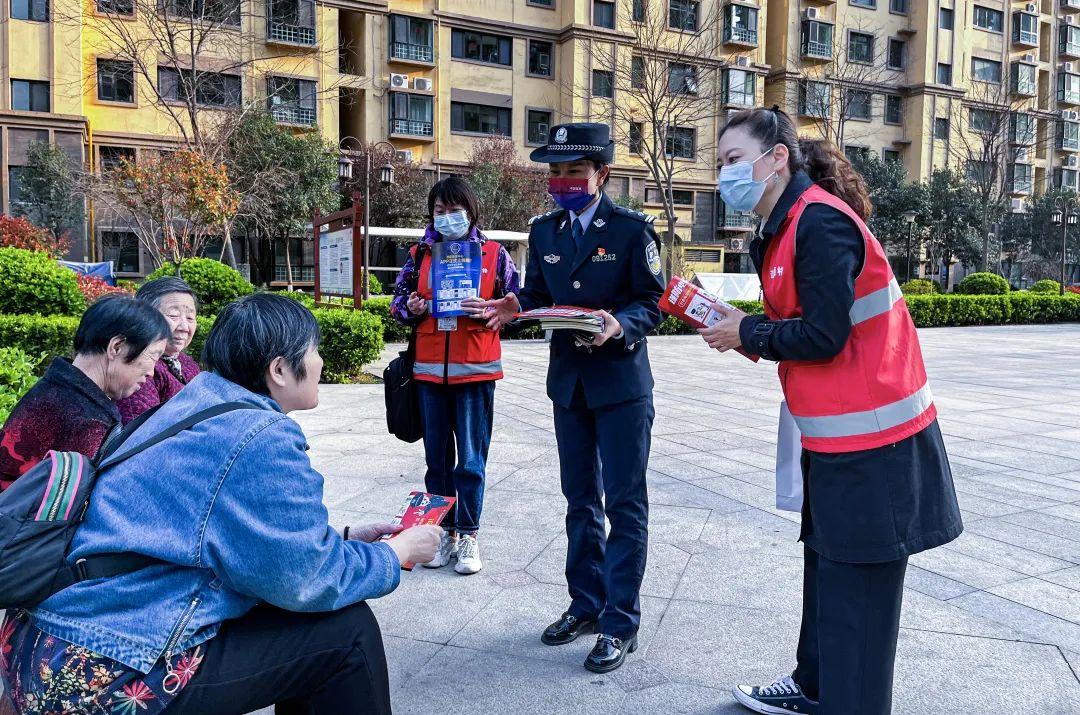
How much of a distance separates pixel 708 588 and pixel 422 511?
6.61ft

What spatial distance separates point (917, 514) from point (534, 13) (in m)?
35.1

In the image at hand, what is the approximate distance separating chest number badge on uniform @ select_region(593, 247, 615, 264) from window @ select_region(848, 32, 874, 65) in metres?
42.6

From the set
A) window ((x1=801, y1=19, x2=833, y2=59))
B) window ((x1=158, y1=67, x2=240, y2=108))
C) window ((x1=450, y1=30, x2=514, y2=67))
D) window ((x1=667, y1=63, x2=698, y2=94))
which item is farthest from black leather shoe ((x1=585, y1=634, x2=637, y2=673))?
window ((x1=801, y1=19, x2=833, y2=59))

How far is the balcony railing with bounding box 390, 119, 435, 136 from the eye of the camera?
104 feet

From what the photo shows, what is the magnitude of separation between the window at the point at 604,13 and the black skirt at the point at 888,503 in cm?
3509

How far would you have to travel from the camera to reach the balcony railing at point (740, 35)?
37.2m

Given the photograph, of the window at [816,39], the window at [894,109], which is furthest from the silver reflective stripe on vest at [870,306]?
the window at [894,109]

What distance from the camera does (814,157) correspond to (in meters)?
2.36

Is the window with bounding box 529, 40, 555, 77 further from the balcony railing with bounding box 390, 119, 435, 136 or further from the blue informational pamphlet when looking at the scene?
the blue informational pamphlet

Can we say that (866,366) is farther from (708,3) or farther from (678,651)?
(708,3)

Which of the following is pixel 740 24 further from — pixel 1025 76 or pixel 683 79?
pixel 1025 76

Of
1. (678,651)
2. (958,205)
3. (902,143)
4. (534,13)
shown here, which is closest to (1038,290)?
(958,205)

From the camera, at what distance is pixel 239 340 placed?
184 cm

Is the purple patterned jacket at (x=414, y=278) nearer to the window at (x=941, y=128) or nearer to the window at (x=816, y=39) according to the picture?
the window at (x=816, y=39)
